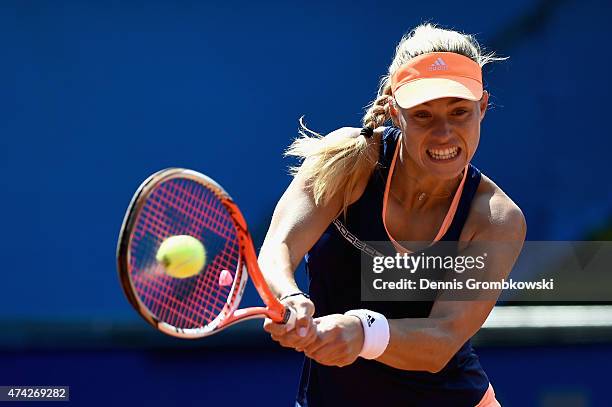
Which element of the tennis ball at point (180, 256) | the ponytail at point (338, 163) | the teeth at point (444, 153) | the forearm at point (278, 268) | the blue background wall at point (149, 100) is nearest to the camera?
the tennis ball at point (180, 256)

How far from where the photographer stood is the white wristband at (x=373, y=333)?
2373 mm

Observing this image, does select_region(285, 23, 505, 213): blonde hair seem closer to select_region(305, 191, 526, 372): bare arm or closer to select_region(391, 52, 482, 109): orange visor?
select_region(391, 52, 482, 109): orange visor

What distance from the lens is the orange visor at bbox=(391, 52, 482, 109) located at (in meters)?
2.56

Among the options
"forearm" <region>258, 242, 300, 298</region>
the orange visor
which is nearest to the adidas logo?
the orange visor

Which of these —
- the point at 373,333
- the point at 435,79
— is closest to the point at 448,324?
the point at 373,333

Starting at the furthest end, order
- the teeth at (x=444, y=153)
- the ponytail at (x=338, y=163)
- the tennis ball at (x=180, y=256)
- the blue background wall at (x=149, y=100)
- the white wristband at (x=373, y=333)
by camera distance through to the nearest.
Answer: the blue background wall at (x=149, y=100), the ponytail at (x=338, y=163), the teeth at (x=444, y=153), the white wristband at (x=373, y=333), the tennis ball at (x=180, y=256)

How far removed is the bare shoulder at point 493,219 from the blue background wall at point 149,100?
141 centimetres

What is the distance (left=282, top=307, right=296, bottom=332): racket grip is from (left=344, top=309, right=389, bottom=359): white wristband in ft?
0.53

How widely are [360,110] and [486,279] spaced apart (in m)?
1.65

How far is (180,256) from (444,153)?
2.35ft

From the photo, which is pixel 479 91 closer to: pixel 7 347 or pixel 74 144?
pixel 74 144

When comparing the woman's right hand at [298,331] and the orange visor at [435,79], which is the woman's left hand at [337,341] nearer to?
the woman's right hand at [298,331]

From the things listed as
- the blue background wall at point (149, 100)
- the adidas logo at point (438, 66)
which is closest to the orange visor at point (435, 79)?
the adidas logo at point (438, 66)

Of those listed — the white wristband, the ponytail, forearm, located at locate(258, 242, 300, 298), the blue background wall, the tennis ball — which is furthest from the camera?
the blue background wall
